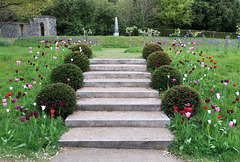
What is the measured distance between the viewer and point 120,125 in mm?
3564

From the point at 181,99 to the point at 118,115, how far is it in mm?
1272

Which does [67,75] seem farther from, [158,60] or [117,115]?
[158,60]

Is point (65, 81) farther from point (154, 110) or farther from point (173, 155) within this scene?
point (173, 155)

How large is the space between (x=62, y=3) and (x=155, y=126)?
74.3 feet

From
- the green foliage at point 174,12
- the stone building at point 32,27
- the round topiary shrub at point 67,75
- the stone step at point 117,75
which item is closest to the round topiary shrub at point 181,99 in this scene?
the stone step at point 117,75

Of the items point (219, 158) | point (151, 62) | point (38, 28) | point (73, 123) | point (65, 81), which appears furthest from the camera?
point (38, 28)

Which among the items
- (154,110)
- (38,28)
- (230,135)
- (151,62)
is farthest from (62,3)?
(230,135)

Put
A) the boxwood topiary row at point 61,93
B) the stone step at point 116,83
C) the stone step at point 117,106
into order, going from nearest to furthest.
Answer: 1. the boxwood topiary row at point 61,93
2. the stone step at point 117,106
3. the stone step at point 116,83

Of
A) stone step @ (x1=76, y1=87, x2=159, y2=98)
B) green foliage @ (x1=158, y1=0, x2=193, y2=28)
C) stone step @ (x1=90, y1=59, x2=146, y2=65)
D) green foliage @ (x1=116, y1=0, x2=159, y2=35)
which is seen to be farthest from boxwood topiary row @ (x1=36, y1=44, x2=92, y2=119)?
green foliage @ (x1=158, y1=0, x2=193, y2=28)

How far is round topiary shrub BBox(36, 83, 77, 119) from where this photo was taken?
3.49 metres

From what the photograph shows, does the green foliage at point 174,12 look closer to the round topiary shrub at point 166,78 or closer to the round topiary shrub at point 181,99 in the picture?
the round topiary shrub at point 166,78

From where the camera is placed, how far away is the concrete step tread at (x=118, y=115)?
3607mm

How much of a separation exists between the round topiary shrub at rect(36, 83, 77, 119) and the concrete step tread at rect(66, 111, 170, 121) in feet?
0.62

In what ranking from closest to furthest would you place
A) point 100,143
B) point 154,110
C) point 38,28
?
point 100,143
point 154,110
point 38,28
